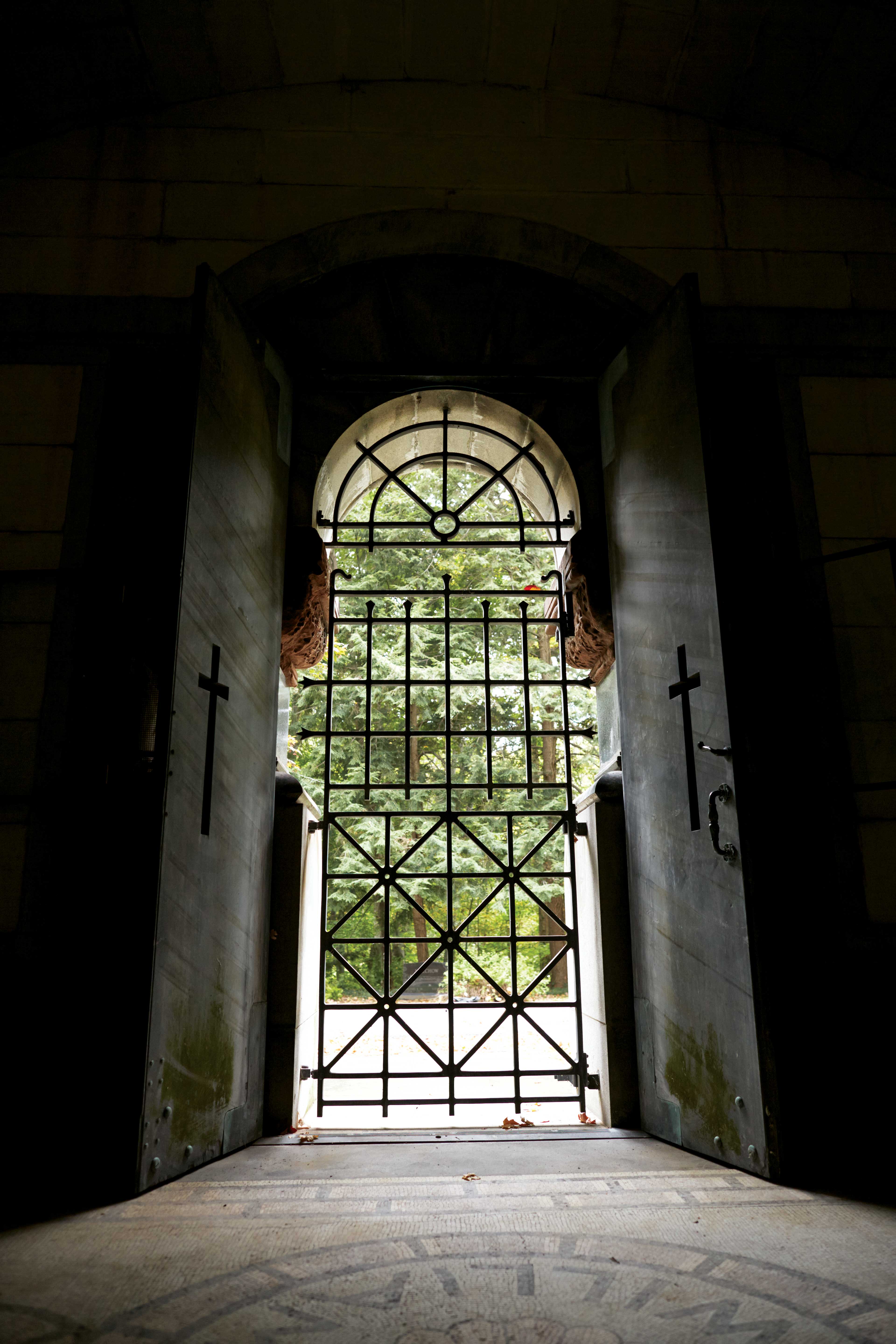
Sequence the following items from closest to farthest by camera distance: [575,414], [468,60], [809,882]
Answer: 1. [809,882]
2. [468,60]
3. [575,414]

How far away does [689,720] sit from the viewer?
→ 2975 mm

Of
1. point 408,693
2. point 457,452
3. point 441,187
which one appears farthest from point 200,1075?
point 441,187

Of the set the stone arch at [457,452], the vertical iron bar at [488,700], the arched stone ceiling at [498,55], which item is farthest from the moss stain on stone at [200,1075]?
the arched stone ceiling at [498,55]

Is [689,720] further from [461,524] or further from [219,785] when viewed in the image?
[461,524]

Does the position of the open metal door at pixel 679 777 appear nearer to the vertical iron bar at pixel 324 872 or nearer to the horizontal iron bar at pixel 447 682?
the horizontal iron bar at pixel 447 682

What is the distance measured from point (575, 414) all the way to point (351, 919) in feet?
25.8

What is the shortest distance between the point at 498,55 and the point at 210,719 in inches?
122

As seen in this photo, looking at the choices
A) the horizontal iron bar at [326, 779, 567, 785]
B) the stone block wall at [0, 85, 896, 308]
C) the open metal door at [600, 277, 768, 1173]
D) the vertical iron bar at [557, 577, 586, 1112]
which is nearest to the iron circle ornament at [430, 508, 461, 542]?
the vertical iron bar at [557, 577, 586, 1112]

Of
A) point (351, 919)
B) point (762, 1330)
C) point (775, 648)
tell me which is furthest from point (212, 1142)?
point (351, 919)

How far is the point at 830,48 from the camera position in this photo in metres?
3.41

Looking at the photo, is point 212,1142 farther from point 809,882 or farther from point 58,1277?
point 809,882

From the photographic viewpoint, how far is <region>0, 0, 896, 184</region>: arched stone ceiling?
11.0ft

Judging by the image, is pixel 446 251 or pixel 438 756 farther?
pixel 438 756

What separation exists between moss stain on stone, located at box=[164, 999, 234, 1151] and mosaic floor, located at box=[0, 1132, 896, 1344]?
0.59ft
